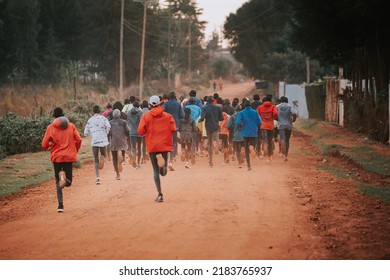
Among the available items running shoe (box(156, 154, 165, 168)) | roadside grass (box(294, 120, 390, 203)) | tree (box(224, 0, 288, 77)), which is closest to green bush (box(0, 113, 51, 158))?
roadside grass (box(294, 120, 390, 203))

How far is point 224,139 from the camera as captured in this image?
21719mm

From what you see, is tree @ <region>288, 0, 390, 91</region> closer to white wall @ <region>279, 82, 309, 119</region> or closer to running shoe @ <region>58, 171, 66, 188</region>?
running shoe @ <region>58, 171, 66, 188</region>

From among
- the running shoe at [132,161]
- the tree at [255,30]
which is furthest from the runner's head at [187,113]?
the tree at [255,30]

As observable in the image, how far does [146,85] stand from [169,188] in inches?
2620

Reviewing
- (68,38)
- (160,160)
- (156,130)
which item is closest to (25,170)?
(156,130)

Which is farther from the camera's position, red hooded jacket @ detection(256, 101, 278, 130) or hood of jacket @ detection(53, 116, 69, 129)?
red hooded jacket @ detection(256, 101, 278, 130)

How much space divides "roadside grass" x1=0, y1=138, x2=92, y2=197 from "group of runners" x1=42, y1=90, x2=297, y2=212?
1774mm

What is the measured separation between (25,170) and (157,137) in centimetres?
834

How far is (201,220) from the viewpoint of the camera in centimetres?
1080

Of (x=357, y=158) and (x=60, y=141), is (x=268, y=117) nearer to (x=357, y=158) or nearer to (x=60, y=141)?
(x=357, y=158)

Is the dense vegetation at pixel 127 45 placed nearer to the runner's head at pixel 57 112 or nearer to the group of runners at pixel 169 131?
the group of runners at pixel 169 131

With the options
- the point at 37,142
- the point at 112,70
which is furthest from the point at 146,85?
the point at 37,142

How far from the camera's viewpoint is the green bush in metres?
25.2

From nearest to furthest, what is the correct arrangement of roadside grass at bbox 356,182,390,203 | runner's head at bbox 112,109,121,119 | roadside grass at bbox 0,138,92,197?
1. roadside grass at bbox 356,182,390,203
2. runner's head at bbox 112,109,121,119
3. roadside grass at bbox 0,138,92,197
